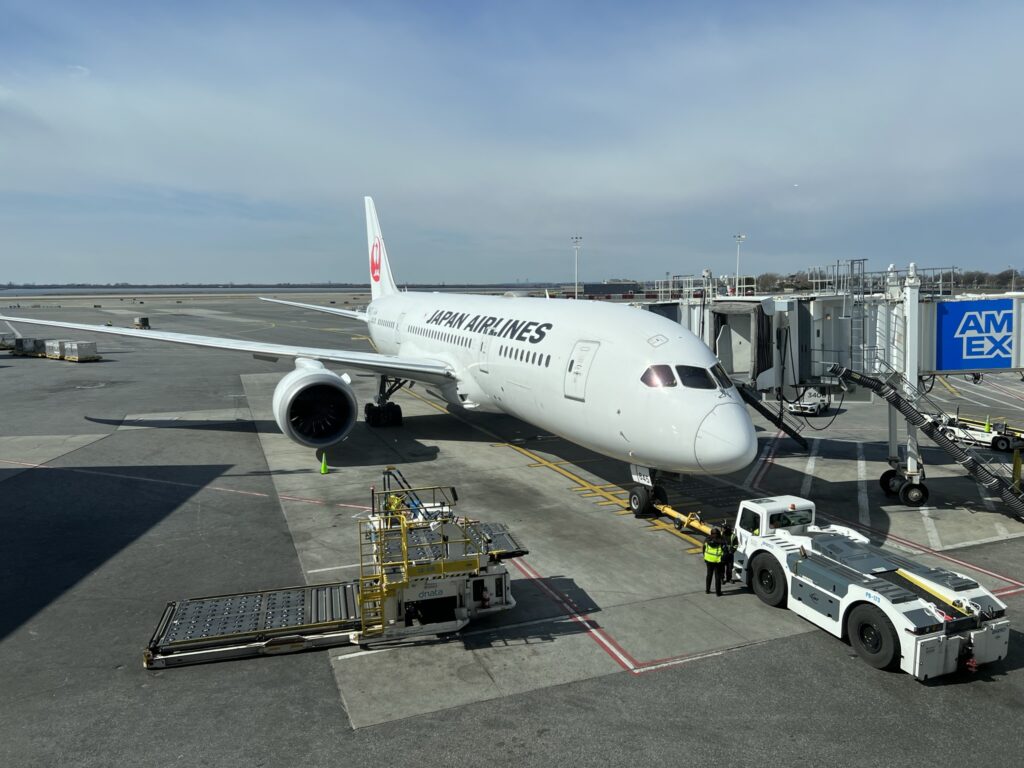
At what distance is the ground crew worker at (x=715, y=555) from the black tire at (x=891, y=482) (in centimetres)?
892

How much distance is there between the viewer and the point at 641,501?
17.1m

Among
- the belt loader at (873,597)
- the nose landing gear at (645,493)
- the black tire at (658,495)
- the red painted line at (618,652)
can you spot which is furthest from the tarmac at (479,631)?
the black tire at (658,495)

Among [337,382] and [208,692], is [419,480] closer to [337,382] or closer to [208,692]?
[337,382]

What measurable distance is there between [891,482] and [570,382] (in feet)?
30.9

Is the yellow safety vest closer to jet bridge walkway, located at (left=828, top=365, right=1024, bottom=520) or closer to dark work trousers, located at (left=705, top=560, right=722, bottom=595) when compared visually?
dark work trousers, located at (left=705, top=560, right=722, bottom=595)

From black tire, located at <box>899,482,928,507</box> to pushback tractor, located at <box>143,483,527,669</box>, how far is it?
39.2ft

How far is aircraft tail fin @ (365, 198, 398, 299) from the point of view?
41781 mm

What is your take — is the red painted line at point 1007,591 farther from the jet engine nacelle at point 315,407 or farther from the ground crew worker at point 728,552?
the jet engine nacelle at point 315,407

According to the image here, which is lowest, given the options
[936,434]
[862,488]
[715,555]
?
[862,488]

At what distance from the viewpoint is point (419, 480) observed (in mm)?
20891

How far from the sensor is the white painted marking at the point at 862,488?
1769 cm

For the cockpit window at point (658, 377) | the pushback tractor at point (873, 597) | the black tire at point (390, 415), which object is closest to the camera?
the pushback tractor at point (873, 597)

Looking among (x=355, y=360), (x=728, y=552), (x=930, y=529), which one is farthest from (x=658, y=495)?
(x=355, y=360)

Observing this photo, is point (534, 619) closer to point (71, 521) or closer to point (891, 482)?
point (71, 521)
